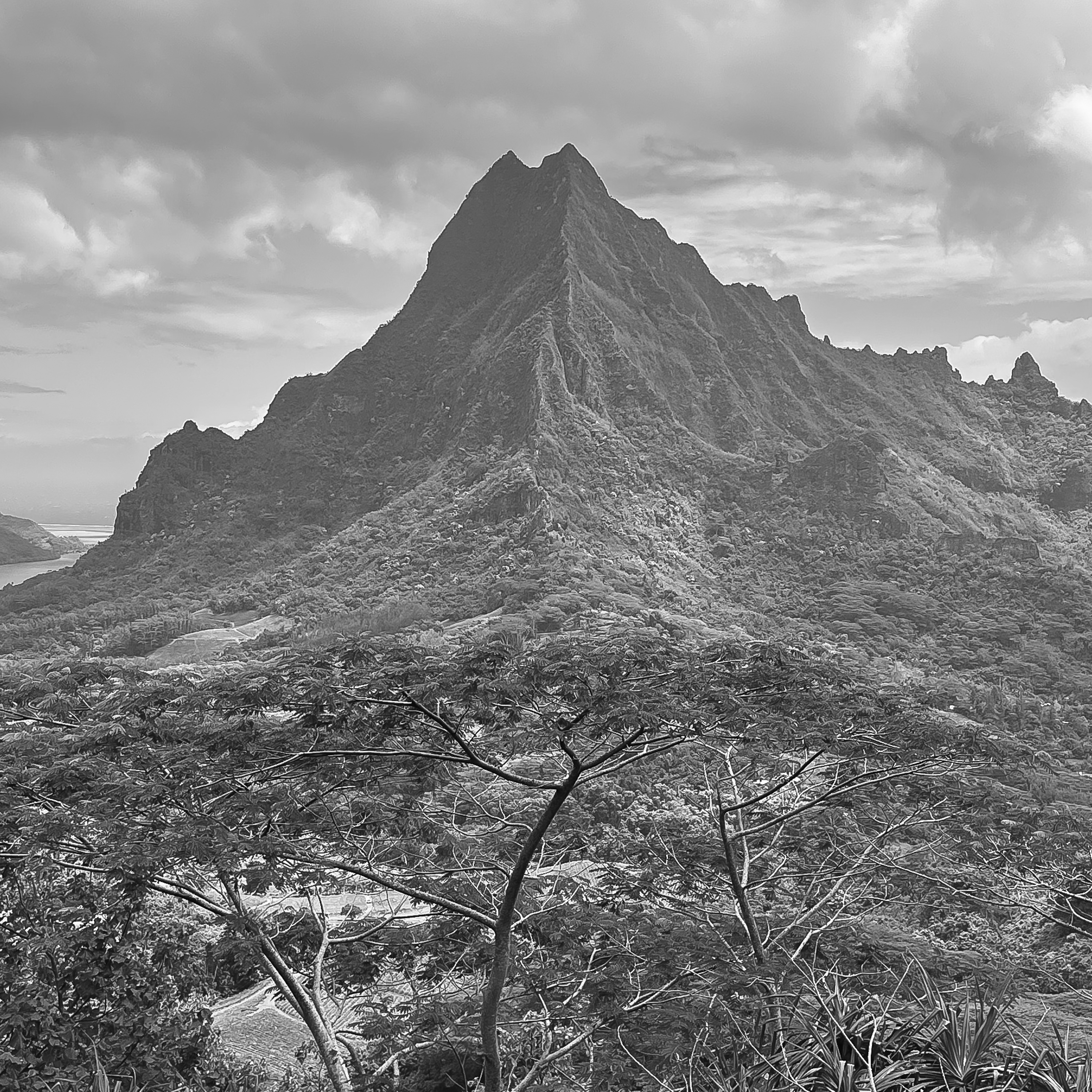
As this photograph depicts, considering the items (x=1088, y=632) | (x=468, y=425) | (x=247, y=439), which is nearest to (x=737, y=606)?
(x=1088, y=632)

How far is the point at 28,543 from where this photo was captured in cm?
12156

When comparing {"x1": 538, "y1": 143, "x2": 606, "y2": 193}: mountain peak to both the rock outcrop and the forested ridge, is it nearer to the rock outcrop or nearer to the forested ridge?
the rock outcrop

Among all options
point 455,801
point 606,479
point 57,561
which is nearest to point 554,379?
point 606,479

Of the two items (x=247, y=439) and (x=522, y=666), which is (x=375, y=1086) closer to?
(x=522, y=666)

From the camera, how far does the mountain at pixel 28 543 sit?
116 metres

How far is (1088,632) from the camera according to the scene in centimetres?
7362

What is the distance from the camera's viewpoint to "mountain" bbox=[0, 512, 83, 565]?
11575cm

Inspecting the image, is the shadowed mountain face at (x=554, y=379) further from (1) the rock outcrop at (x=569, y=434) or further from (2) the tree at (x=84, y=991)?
(2) the tree at (x=84, y=991)

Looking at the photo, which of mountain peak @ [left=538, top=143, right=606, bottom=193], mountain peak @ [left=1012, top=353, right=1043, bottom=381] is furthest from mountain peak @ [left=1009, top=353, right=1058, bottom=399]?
mountain peak @ [left=538, top=143, right=606, bottom=193]

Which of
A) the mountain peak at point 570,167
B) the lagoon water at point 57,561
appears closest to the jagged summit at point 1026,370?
the mountain peak at point 570,167

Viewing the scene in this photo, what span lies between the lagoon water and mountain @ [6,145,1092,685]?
8.11 m

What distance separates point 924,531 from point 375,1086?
105 meters

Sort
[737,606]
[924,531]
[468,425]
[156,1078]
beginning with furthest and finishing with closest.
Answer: [468,425]
[924,531]
[737,606]
[156,1078]

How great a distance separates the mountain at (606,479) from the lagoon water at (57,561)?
8.11 metres
